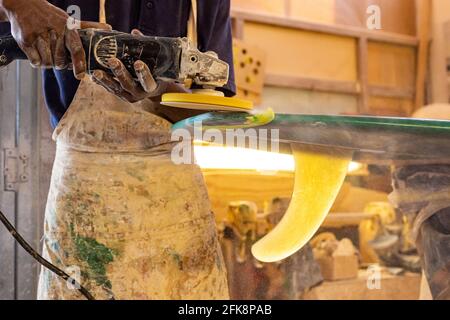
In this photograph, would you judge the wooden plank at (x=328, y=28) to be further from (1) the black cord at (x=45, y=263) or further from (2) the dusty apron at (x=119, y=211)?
(1) the black cord at (x=45, y=263)

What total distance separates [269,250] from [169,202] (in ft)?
0.81

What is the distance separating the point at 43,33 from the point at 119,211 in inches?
14.3

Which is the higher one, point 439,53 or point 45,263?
point 439,53

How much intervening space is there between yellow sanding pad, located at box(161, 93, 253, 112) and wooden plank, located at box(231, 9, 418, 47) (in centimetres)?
193

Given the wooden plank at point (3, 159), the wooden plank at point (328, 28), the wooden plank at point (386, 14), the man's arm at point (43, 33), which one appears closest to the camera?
the man's arm at point (43, 33)

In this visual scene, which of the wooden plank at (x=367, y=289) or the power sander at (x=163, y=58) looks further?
the wooden plank at (x=367, y=289)

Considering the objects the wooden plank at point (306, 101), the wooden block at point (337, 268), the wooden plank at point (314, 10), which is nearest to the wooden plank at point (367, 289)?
the wooden block at point (337, 268)

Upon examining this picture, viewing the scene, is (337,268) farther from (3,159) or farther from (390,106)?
(390,106)

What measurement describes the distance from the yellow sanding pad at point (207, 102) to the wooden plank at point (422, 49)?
106 inches

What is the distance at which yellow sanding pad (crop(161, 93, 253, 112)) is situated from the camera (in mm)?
793

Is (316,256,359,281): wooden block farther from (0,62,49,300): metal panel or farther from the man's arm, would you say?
the man's arm

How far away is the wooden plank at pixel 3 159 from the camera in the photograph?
1618mm

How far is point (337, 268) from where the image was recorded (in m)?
2.10

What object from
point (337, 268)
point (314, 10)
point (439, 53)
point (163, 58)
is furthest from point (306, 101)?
point (163, 58)
